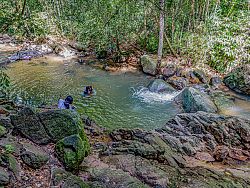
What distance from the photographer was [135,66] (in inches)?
715

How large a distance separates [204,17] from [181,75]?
16.6ft

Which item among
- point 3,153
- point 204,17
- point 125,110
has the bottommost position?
point 125,110

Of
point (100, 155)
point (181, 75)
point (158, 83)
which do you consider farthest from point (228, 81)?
point (100, 155)

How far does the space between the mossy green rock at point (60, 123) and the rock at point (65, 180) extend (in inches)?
48.9

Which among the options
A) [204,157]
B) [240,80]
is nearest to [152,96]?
[240,80]

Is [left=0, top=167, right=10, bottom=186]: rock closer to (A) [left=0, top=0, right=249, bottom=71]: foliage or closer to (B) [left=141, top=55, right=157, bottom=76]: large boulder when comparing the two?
(A) [left=0, top=0, right=249, bottom=71]: foliage

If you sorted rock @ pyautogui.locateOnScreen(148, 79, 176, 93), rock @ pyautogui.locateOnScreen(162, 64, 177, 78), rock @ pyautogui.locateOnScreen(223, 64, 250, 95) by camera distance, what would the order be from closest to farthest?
1. rock @ pyautogui.locateOnScreen(223, 64, 250, 95)
2. rock @ pyautogui.locateOnScreen(148, 79, 176, 93)
3. rock @ pyautogui.locateOnScreen(162, 64, 177, 78)

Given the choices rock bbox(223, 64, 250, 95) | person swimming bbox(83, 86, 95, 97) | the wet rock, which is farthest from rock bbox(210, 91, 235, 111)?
the wet rock

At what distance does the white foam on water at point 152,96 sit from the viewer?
44.0 feet

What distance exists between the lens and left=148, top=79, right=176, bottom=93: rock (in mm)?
14297

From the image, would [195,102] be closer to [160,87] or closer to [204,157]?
[160,87]

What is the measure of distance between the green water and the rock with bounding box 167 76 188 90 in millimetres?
1269

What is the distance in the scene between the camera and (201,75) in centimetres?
1548

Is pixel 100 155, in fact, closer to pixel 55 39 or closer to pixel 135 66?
pixel 135 66
